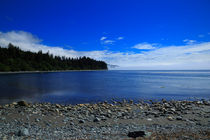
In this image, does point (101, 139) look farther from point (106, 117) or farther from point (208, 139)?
point (208, 139)

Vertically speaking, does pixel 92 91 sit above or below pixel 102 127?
below

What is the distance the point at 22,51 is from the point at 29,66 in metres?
23.0

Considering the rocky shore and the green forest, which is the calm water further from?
the green forest

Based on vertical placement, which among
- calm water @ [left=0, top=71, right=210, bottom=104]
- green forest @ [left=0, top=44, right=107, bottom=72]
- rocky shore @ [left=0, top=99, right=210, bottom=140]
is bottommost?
calm water @ [left=0, top=71, right=210, bottom=104]

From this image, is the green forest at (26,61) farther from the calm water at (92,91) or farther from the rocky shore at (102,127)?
the rocky shore at (102,127)

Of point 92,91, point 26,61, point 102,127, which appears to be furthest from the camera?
point 26,61

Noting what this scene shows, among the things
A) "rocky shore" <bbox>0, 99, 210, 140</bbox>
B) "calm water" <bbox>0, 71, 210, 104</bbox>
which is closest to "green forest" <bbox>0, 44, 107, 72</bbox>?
"calm water" <bbox>0, 71, 210, 104</bbox>

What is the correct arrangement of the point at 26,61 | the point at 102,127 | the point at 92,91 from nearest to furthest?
the point at 102,127 < the point at 92,91 < the point at 26,61

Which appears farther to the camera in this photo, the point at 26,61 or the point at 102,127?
the point at 26,61

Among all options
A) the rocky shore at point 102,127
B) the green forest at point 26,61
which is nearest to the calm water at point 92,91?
the rocky shore at point 102,127

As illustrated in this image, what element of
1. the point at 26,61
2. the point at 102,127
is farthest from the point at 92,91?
the point at 26,61

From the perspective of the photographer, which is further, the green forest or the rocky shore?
the green forest

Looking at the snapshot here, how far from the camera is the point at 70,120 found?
991 centimetres

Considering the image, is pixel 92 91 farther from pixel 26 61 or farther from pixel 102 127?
pixel 26 61
